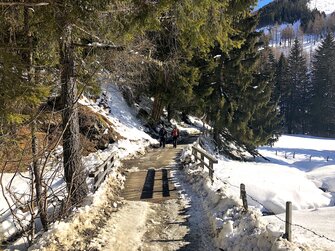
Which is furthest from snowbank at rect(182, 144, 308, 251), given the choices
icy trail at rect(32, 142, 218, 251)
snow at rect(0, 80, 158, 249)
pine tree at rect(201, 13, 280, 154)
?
pine tree at rect(201, 13, 280, 154)

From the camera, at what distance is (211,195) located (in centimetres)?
1036

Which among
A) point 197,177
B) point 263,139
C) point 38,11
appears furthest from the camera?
point 263,139

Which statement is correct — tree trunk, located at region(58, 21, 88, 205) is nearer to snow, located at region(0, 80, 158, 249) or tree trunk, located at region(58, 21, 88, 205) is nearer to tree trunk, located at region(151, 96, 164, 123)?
snow, located at region(0, 80, 158, 249)

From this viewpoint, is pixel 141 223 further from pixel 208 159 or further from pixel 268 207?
pixel 268 207

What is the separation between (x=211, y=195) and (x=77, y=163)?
3.98 metres

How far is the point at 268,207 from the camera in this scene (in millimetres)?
16812

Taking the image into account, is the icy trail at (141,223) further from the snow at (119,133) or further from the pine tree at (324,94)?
the pine tree at (324,94)

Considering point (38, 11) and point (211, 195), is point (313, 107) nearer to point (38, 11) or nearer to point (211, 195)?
A: point (211, 195)

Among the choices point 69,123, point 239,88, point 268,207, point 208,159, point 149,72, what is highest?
point 149,72

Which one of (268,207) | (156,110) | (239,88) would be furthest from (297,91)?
(268,207)

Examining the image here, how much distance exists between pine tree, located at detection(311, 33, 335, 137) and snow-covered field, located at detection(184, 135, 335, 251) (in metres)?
35.3

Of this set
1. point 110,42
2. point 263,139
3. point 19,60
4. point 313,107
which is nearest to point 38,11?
point 19,60

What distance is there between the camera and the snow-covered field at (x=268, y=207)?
6.73 metres

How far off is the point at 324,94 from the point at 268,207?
59.8 metres
